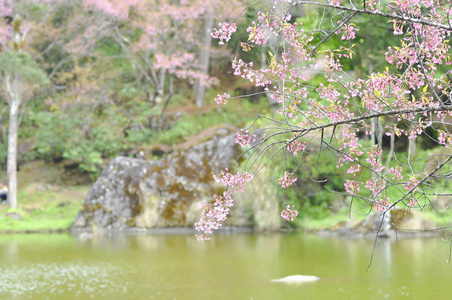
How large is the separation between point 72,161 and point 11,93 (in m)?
3.48

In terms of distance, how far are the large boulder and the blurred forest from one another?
237cm

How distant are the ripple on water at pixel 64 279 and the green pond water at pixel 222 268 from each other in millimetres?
16

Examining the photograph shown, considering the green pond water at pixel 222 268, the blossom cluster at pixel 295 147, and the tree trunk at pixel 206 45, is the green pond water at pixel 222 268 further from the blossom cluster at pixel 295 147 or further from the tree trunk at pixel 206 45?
the tree trunk at pixel 206 45

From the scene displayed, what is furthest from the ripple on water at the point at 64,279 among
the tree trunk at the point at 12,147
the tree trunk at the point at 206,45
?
the tree trunk at the point at 206,45

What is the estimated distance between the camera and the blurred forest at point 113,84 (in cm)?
Result: 1752

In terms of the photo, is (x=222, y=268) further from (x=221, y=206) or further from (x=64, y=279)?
(x=221, y=206)

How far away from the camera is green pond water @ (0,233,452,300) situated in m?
7.60

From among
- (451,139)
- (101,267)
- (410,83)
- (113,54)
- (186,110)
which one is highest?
(113,54)

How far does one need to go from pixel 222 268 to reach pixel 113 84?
11.9 metres

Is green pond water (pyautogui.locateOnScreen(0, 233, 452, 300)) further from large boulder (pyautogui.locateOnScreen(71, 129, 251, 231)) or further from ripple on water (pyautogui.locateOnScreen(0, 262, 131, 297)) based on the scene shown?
large boulder (pyautogui.locateOnScreen(71, 129, 251, 231))

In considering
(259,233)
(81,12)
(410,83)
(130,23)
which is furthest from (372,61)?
(410,83)

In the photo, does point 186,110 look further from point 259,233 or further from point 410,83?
point 410,83

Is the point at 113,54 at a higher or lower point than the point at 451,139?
higher

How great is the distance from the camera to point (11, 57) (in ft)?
50.7
